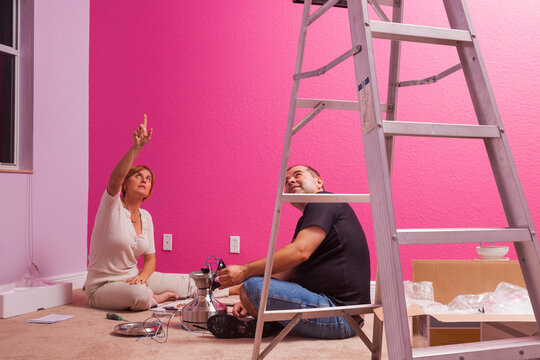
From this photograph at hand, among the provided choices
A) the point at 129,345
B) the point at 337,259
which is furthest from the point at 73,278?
the point at 337,259

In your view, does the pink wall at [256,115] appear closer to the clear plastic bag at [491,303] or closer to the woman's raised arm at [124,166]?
the woman's raised arm at [124,166]

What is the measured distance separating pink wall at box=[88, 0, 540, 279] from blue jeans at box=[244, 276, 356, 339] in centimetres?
130

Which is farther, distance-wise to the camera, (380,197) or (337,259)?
(337,259)

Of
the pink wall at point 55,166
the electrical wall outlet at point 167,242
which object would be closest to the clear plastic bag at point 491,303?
the electrical wall outlet at point 167,242

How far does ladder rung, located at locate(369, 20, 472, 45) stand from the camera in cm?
92

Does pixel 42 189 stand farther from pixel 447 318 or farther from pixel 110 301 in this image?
pixel 447 318

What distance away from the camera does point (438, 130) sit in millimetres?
909

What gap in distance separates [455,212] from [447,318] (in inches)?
98.7

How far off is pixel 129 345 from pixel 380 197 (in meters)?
1.76

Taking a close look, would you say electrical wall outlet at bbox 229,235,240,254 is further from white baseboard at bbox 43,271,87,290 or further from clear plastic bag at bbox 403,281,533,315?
clear plastic bag at bbox 403,281,533,315

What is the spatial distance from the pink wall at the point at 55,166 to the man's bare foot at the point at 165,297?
1.02 m

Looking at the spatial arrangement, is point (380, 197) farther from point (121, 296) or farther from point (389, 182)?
point (121, 296)

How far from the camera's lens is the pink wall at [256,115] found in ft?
11.2

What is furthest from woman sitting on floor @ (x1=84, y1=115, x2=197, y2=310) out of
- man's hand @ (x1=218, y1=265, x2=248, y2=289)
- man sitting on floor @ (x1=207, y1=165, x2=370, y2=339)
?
man's hand @ (x1=218, y1=265, x2=248, y2=289)
